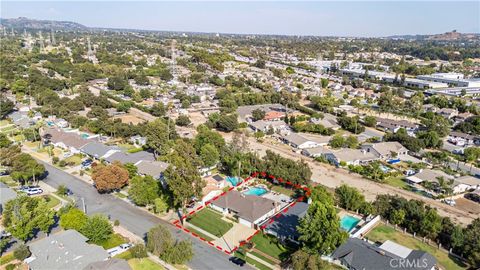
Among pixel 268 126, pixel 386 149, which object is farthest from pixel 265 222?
pixel 268 126

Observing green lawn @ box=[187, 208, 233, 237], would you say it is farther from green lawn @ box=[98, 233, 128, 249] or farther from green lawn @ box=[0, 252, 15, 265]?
green lawn @ box=[0, 252, 15, 265]

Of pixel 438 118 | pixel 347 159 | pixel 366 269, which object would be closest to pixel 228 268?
pixel 366 269

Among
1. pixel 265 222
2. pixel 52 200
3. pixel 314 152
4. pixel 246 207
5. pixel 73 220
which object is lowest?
pixel 52 200

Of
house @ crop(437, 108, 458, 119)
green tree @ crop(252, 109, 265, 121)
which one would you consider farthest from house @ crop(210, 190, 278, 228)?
house @ crop(437, 108, 458, 119)

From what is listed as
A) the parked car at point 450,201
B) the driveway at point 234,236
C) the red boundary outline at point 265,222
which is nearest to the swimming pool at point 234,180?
the red boundary outline at point 265,222

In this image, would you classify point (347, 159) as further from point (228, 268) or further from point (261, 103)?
point (261, 103)

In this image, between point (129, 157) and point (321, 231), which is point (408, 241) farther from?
point (129, 157)

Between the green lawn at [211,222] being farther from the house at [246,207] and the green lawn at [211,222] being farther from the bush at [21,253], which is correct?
the bush at [21,253]
